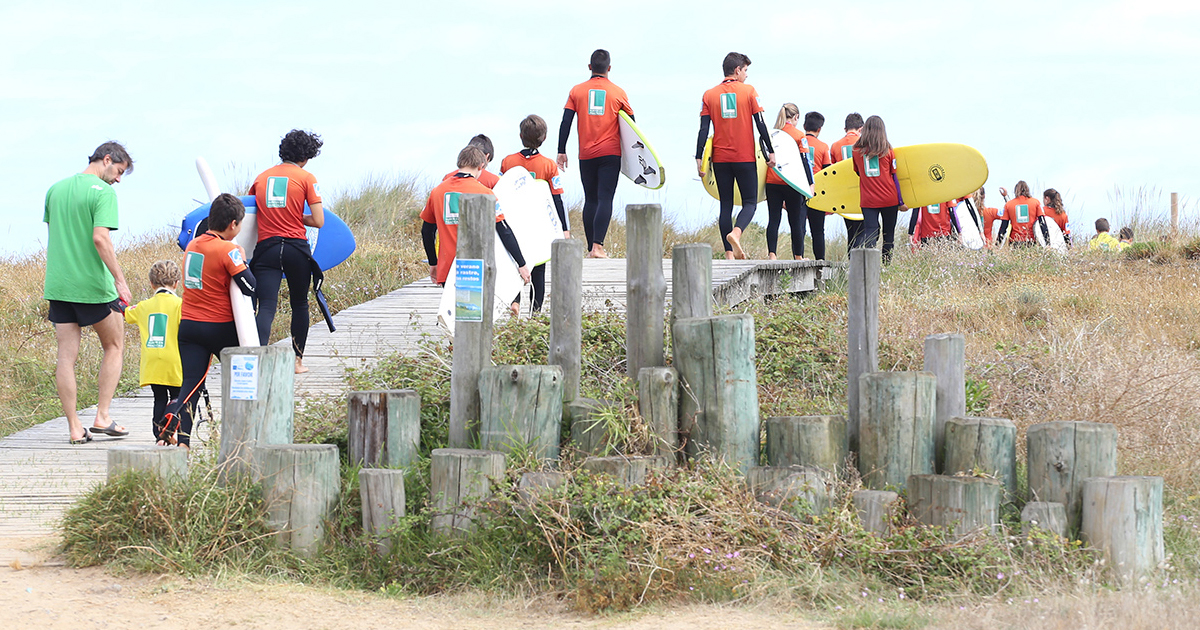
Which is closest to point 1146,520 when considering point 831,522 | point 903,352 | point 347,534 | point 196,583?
point 831,522

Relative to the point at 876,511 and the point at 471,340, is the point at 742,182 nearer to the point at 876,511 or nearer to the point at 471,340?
the point at 471,340

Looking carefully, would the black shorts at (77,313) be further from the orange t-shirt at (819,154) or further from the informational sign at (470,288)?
the orange t-shirt at (819,154)

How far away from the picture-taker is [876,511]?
4621mm

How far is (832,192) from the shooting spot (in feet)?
40.8

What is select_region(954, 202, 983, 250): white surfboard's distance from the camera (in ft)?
47.2

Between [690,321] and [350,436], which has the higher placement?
[690,321]

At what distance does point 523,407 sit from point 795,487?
53.1 inches

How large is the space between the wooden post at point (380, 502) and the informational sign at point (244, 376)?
0.73 metres

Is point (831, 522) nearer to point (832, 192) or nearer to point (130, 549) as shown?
point (130, 549)

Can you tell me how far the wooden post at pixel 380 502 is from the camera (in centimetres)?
469

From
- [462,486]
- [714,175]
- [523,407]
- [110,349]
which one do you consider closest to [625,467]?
[523,407]

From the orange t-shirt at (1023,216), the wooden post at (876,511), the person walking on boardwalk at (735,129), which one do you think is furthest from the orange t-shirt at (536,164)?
the orange t-shirt at (1023,216)

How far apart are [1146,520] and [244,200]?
6473mm

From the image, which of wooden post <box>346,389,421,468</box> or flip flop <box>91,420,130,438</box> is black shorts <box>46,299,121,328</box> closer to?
flip flop <box>91,420,130,438</box>
